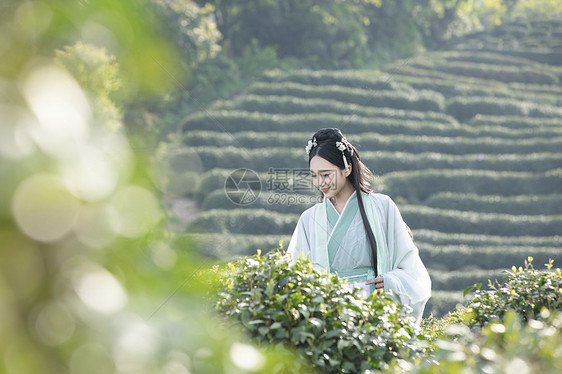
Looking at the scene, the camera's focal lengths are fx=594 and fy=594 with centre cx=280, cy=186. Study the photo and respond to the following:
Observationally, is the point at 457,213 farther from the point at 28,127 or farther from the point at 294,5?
the point at 294,5

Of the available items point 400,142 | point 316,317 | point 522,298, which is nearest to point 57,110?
point 316,317

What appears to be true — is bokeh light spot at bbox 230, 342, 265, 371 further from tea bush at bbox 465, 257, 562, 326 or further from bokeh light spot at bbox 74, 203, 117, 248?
tea bush at bbox 465, 257, 562, 326

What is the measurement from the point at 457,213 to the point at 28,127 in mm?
10958

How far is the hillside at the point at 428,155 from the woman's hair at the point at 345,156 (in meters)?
4.55

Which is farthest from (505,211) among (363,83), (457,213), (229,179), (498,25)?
(498,25)

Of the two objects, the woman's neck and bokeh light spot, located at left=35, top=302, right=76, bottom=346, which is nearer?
bokeh light spot, located at left=35, top=302, right=76, bottom=346

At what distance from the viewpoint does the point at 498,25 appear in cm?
2642

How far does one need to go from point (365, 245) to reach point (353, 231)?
0.09 m

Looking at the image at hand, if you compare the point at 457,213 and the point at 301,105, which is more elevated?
the point at 301,105

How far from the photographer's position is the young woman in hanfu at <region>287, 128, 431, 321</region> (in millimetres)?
2594

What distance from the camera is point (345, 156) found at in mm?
2715

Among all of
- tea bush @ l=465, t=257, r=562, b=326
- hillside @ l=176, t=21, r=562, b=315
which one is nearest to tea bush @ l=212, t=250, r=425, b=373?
tea bush @ l=465, t=257, r=562, b=326

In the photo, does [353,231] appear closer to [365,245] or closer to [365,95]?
[365,245]

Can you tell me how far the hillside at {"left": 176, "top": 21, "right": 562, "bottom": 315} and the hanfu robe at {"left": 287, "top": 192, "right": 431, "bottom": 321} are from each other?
4.51 metres
